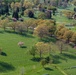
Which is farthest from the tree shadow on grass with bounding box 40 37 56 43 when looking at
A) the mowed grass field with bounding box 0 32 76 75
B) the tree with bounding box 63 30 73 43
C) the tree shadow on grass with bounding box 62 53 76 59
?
the tree shadow on grass with bounding box 62 53 76 59

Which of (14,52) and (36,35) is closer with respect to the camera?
(14,52)

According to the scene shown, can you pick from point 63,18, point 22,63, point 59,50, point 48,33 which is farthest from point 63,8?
point 22,63

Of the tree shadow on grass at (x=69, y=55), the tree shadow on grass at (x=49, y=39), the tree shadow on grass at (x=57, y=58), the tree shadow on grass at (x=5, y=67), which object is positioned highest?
the tree shadow on grass at (x=5, y=67)

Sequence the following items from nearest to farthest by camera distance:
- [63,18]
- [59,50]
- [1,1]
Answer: [59,50]
[63,18]
[1,1]

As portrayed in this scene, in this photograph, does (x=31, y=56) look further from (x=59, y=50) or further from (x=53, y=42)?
(x=53, y=42)

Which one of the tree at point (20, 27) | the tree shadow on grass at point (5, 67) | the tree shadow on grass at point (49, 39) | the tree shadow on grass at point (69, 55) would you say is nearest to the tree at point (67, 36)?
the tree shadow on grass at point (49, 39)

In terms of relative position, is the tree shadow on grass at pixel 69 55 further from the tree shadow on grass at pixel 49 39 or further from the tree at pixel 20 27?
the tree at pixel 20 27

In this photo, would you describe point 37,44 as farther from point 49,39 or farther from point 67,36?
point 67,36

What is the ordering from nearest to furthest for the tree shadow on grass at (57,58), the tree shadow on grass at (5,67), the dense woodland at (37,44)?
the tree shadow on grass at (5,67)
the dense woodland at (37,44)
the tree shadow on grass at (57,58)

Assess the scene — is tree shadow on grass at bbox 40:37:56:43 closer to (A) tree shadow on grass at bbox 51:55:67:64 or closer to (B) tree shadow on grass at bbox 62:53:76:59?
(B) tree shadow on grass at bbox 62:53:76:59
